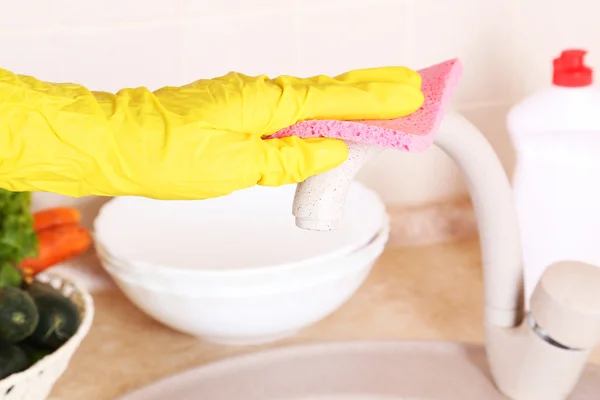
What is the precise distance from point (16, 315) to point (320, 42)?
1.44 feet

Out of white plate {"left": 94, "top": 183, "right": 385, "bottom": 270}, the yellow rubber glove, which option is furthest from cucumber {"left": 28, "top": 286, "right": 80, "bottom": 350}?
the yellow rubber glove

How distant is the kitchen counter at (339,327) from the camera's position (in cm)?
69

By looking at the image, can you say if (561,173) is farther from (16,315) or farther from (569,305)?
(16,315)

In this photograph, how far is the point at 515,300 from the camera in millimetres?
611

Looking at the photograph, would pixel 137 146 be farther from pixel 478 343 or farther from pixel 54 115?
pixel 478 343

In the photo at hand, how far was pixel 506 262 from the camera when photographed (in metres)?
0.60

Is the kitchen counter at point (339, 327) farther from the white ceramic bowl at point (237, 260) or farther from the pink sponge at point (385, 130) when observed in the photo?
the pink sponge at point (385, 130)

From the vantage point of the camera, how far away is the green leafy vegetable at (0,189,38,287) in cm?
65

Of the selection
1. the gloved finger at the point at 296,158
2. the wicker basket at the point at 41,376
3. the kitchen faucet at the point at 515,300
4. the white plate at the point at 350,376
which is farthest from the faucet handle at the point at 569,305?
the wicker basket at the point at 41,376

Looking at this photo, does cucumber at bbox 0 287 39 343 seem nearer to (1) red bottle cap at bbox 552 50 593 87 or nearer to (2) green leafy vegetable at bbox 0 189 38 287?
(2) green leafy vegetable at bbox 0 189 38 287

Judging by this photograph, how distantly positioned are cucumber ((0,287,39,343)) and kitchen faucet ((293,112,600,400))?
27cm

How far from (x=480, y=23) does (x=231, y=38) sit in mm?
297

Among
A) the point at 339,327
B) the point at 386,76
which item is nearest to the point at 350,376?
the point at 339,327

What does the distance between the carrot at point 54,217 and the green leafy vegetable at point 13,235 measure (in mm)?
76
